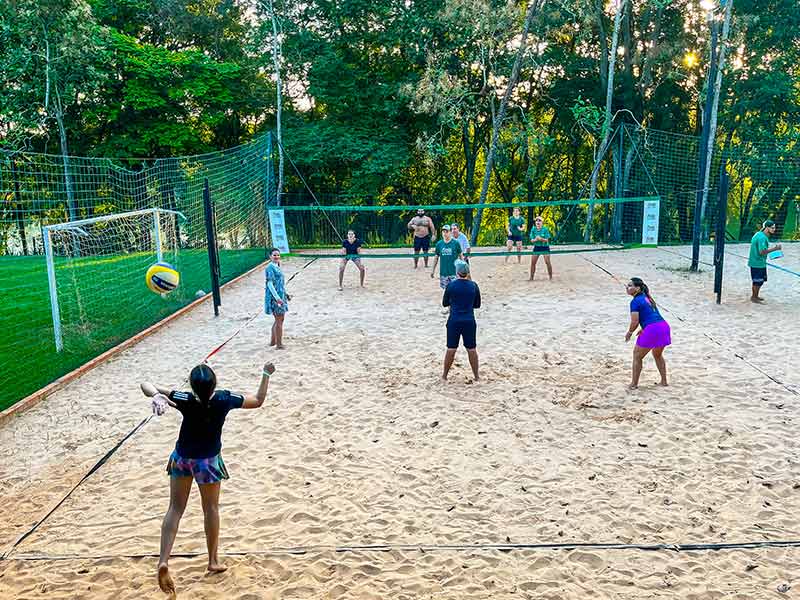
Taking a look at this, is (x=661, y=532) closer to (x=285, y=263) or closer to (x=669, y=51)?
(x=285, y=263)

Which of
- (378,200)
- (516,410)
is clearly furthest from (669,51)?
(516,410)

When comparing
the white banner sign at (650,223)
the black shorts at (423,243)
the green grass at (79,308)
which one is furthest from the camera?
the black shorts at (423,243)

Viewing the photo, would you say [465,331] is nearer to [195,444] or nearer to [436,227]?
[195,444]

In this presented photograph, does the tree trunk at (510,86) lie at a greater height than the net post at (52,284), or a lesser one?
greater

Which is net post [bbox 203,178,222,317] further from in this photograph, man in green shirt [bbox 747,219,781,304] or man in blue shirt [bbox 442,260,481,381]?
man in green shirt [bbox 747,219,781,304]

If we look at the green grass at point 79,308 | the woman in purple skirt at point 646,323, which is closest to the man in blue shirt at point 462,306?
the woman in purple skirt at point 646,323

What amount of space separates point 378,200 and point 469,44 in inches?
267

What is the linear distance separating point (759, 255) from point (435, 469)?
350 inches

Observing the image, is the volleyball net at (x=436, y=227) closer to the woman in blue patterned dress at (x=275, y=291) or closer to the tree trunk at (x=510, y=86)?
the tree trunk at (x=510, y=86)

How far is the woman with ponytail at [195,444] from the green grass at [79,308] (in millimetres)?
4650

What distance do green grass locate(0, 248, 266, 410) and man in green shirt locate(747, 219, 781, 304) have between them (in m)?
11.1

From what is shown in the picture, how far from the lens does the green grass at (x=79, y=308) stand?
9.10 meters

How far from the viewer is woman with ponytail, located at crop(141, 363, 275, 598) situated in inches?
155

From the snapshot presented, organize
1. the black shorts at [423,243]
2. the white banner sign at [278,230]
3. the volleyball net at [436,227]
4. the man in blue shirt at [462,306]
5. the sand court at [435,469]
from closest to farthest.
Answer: the sand court at [435,469] → the man in blue shirt at [462,306] → the white banner sign at [278,230] → the black shorts at [423,243] → the volleyball net at [436,227]
